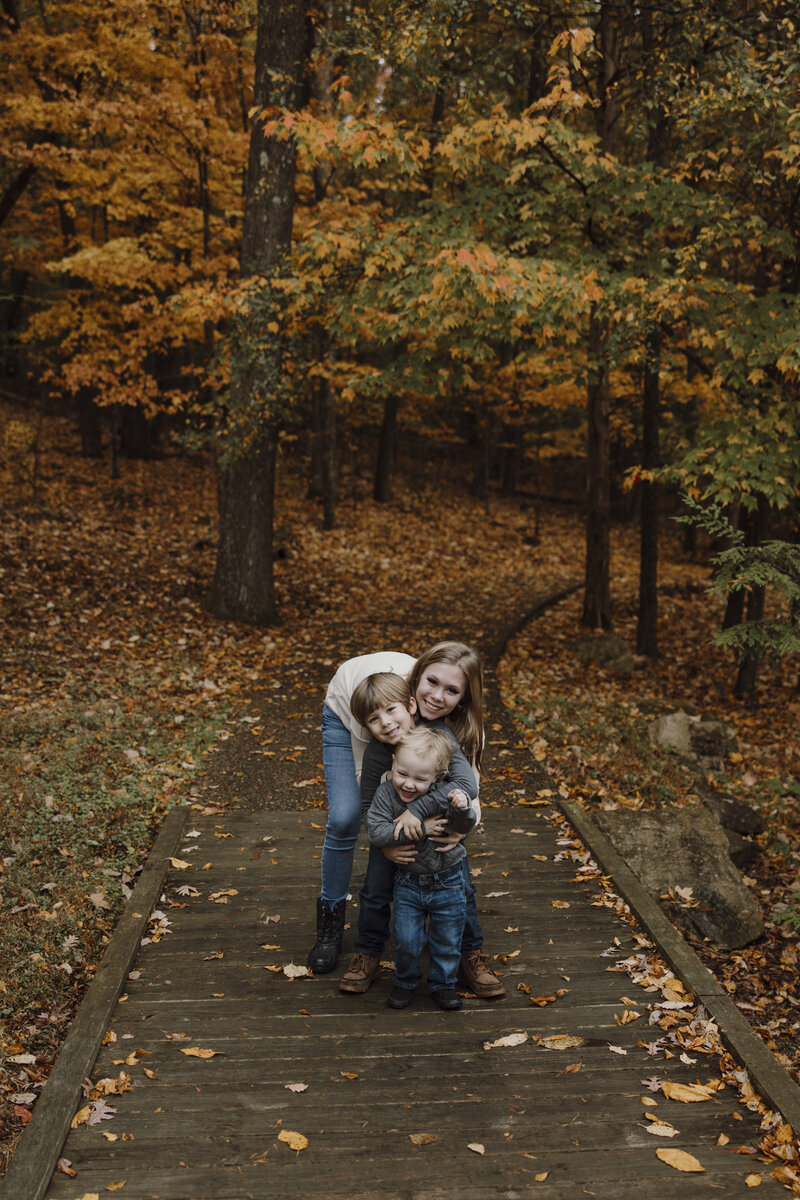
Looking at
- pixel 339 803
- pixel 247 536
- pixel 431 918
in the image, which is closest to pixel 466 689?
pixel 339 803

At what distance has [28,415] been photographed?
23.0m

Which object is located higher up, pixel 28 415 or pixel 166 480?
pixel 28 415

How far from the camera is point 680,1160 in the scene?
312cm

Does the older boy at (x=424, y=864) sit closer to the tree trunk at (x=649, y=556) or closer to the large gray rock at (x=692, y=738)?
the large gray rock at (x=692, y=738)

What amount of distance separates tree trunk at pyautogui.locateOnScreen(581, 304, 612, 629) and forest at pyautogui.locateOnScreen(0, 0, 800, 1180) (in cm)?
6

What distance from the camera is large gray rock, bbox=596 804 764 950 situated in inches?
239

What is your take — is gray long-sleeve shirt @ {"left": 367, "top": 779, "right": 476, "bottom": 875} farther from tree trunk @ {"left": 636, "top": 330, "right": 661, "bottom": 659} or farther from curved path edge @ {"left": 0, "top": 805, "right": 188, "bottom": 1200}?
tree trunk @ {"left": 636, "top": 330, "right": 661, "bottom": 659}

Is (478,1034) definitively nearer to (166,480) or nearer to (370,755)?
(370,755)

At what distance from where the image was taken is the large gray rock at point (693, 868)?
608cm

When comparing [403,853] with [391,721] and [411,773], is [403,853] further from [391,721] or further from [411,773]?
[391,721]

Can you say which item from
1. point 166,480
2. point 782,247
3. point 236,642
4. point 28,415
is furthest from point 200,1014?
point 28,415

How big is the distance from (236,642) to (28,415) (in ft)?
50.0

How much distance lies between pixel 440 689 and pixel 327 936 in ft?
5.06

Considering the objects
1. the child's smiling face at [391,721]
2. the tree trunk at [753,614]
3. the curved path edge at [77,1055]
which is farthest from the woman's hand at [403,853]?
the tree trunk at [753,614]
